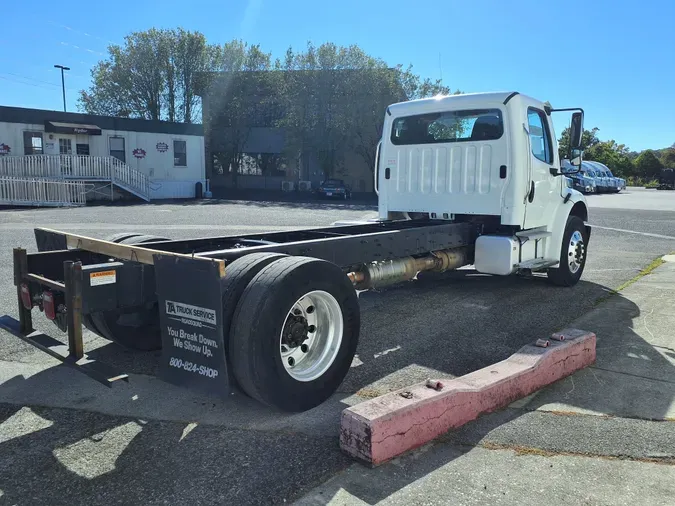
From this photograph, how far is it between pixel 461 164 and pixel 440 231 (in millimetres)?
1258

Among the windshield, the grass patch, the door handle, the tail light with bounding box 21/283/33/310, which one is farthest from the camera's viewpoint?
the grass patch

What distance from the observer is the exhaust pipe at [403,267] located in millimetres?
5922

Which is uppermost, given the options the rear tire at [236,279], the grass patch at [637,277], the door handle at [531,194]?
the door handle at [531,194]

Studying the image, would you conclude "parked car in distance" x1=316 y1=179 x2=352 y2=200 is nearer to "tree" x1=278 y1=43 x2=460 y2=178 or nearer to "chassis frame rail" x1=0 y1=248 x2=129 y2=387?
"tree" x1=278 y1=43 x2=460 y2=178

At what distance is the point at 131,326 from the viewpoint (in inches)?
190

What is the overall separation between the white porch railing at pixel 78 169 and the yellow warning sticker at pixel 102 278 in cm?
2649

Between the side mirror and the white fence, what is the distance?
23.2 m

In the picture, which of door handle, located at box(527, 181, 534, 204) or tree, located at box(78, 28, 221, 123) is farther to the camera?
tree, located at box(78, 28, 221, 123)

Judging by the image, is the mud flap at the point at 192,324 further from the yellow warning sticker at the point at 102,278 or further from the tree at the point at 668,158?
the tree at the point at 668,158

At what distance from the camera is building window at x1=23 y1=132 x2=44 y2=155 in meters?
28.1

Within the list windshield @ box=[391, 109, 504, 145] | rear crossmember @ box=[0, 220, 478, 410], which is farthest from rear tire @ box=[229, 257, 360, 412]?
windshield @ box=[391, 109, 504, 145]

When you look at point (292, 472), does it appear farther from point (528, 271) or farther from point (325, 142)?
point (325, 142)

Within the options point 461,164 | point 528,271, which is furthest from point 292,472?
point 528,271

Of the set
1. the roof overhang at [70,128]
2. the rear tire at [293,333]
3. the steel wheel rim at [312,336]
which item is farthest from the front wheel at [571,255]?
the roof overhang at [70,128]
